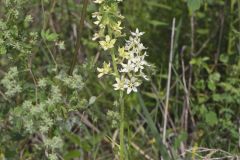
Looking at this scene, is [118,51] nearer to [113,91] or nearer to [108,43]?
[108,43]

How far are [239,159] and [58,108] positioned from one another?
855 millimetres

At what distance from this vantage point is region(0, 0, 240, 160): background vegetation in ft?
8.07

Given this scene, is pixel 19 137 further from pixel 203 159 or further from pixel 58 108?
pixel 203 159

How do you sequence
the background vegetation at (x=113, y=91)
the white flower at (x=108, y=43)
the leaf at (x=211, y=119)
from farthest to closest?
the leaf at (x=211, y=119), the background vegetation at (x=113, y=91), the white flower at (x=108, y=43)

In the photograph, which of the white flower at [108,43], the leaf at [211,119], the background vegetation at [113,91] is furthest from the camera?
the leaf at [211,119]

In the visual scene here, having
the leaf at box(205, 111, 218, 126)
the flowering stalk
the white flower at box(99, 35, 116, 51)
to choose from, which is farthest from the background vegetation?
the white flower at box(99, 35, 116, 51)

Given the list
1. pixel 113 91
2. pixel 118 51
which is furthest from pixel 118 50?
pixel 113 91

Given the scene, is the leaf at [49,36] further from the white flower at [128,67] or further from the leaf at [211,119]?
the leaf at [211,119]

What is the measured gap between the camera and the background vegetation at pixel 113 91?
2.46m

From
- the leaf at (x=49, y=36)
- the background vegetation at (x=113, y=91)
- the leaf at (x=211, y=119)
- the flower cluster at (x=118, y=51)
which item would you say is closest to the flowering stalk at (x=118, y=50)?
the flower cluster at (x=118, y=51)

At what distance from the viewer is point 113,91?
3.31 m

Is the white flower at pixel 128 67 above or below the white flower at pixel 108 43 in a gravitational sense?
below

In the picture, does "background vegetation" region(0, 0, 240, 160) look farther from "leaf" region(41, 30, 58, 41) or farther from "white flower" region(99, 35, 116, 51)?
"white flower" region(99, 35, 116, 51)

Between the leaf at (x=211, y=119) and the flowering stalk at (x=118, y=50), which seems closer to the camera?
the flowering stalk at (x=118, y=50)
